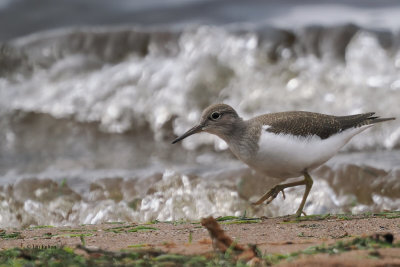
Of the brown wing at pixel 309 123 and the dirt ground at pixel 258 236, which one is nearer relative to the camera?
the dirt ground at pixel 258 236

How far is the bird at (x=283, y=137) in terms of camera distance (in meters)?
5.20

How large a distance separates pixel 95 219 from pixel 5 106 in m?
5.36

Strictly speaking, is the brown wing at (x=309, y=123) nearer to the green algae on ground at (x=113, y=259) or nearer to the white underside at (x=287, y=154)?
the white underside at (x=287, y=154)

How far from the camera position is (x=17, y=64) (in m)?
12.6

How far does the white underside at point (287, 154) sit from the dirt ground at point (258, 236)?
18.1 inches

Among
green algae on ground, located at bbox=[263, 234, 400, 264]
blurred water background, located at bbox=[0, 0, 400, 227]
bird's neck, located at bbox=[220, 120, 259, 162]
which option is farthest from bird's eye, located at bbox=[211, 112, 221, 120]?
green algae on ground, located at bbox=[263, 234, 400, 264]

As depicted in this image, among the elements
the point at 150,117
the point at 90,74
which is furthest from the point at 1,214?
the point at 90,74

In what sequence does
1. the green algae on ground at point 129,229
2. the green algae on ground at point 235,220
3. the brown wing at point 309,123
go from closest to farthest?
the green algae on ground at point 129,229 < the green algae on ground at point 235,220 < the brown wing at point 309,123

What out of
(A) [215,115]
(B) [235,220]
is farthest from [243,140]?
(B) [235,220]

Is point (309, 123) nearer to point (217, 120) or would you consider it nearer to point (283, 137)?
point (283, 137)

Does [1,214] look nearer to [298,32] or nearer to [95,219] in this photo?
[95,219]

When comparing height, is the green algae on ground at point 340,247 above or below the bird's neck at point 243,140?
below

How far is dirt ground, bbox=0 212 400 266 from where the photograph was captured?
2.99 metres

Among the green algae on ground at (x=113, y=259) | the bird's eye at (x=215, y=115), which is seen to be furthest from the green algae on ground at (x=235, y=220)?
the green algae on ground at (x=113, y=259)
